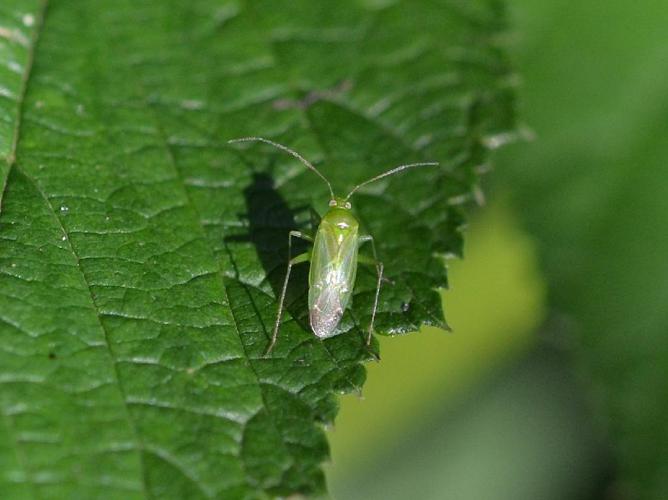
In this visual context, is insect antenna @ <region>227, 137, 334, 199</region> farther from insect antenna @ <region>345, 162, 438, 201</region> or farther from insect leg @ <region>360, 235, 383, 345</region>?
insect leg @ <region>360, 235, 383, 345</region>

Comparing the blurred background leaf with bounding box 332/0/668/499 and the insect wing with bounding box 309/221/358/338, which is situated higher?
the blurred background leaf with bounding box 332/0/668/499

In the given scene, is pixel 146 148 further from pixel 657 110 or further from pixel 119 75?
pixel 657 110

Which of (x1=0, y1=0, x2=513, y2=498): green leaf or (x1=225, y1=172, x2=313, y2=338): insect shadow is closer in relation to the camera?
(x1=0, y1=0, x2=513, y2=498): green leaf

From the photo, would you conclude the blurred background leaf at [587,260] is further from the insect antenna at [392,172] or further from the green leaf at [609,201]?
the insect antenna at [392,172]

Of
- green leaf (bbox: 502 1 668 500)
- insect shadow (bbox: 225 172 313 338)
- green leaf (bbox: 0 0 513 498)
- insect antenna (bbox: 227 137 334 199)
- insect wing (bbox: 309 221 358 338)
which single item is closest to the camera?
green leaf (bbox: 0 0 513 498)

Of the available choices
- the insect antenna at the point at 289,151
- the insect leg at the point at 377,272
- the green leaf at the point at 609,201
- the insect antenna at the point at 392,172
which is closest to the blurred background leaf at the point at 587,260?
the green leaf at the point at 609,201

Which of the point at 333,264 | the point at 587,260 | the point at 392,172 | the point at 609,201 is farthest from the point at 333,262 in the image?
the point at 609,201

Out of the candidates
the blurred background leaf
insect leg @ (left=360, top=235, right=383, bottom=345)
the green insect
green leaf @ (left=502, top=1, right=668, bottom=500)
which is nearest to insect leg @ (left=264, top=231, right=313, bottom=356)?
the green insect
